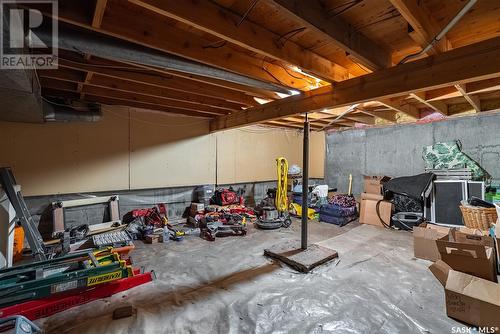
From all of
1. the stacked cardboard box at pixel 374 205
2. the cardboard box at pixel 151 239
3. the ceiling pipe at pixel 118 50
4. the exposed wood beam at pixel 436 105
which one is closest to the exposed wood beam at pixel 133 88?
the ceiling pipe at pixel 118 50

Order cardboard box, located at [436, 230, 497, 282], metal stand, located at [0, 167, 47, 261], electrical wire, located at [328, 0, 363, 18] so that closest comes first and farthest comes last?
electrical wire, located at [328, 0, 363, 18] < cardboard box, located at [436, 230, 497, 282] < metal stand, located at [0, 167, 47, 261]

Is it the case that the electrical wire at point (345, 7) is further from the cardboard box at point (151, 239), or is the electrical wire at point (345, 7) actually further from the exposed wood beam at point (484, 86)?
the cardboard box at point (151, 239)

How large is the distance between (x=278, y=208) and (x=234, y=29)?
12.9 ft

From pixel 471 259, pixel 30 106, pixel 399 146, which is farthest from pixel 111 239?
pixel 399 146

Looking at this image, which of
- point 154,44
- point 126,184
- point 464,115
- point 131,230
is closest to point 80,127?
point 126,184

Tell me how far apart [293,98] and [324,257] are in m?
2.12

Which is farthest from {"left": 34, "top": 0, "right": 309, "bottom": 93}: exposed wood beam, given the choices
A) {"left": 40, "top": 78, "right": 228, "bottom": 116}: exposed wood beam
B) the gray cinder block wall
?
the gray cinder block wall

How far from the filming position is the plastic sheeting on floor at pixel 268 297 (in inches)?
71.4

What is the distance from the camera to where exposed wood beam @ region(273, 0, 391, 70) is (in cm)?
137

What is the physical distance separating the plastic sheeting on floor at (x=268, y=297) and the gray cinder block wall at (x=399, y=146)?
2.61 m

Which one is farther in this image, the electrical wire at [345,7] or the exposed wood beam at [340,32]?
the electrical wire at [345,7]

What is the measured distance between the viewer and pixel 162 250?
10.8 feet

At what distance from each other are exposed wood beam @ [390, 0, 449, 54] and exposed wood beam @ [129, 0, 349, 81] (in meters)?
0.83

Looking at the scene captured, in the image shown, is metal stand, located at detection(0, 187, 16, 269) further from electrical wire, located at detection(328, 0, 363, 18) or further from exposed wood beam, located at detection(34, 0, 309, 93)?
electrical wire, located at detection(328, 0, 363, 18)
